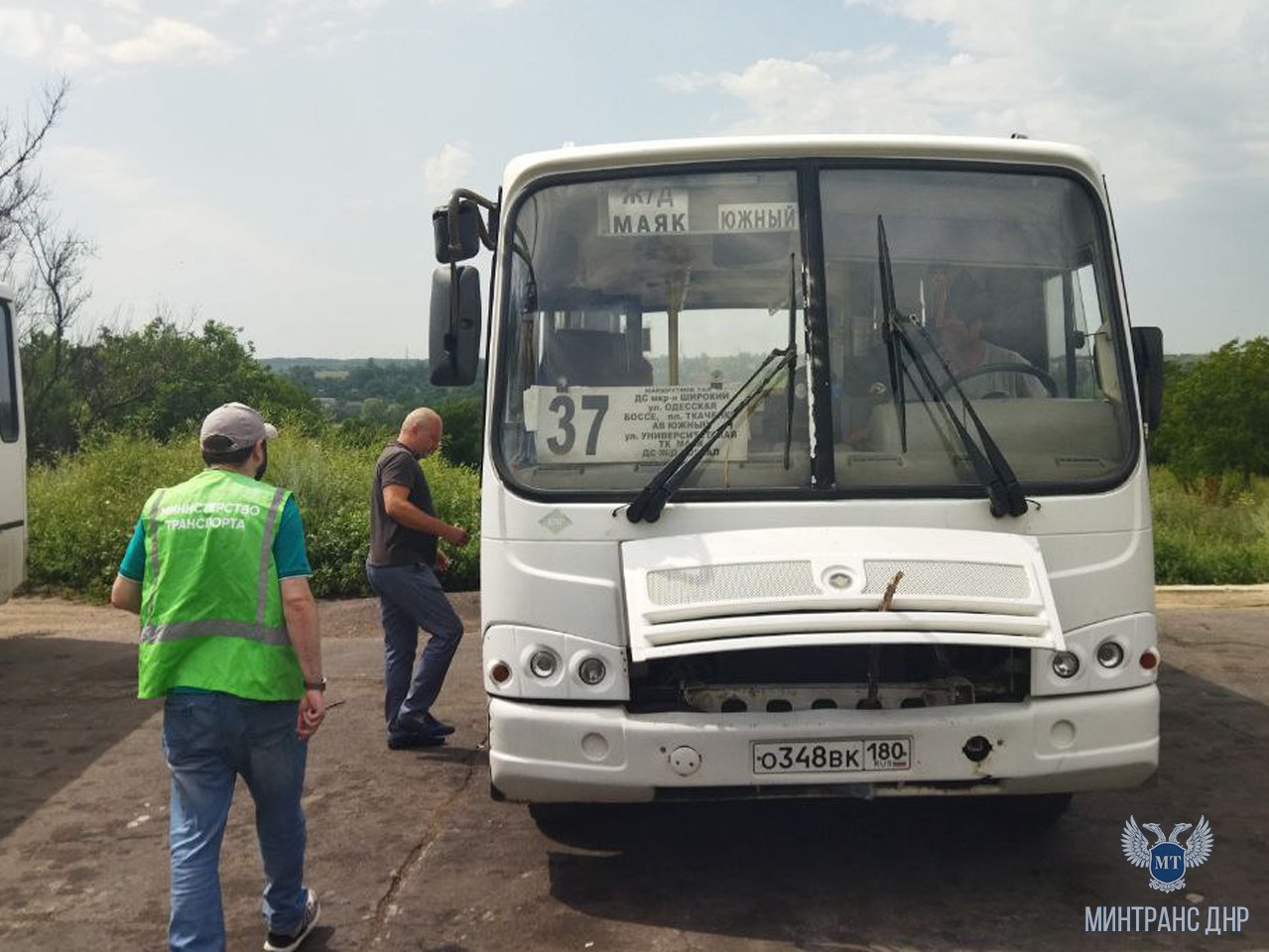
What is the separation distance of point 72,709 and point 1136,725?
666 centimetres

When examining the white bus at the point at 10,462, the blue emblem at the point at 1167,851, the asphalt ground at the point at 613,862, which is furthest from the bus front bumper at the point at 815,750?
the white bus at the point at 10,462

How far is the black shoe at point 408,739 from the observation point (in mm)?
7543

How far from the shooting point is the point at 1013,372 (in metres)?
5.39

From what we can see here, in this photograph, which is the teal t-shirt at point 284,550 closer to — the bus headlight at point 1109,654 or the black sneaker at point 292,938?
the black sneaker at point 292,938

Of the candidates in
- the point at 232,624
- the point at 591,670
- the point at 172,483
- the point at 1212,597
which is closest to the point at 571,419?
the point at 591,670

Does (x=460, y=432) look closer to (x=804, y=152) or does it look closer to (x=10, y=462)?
(x=10, y=462)

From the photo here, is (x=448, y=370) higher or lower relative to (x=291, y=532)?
higher

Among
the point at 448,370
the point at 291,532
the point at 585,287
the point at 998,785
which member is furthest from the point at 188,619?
the point at 998,785

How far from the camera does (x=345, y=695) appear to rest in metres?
9.18

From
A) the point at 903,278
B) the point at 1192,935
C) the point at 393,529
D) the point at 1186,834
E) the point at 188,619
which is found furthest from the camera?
the point at 393,529

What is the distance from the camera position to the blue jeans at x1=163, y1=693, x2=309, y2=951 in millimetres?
4219

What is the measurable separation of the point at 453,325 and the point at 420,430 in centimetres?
218

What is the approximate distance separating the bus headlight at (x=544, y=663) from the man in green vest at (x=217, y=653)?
0.82 meters

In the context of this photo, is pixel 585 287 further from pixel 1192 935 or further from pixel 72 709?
pixel 72 709
